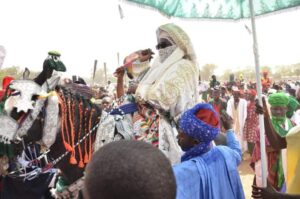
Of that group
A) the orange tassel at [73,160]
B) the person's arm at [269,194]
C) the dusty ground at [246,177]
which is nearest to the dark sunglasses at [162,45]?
the orange tassel at [73,160]

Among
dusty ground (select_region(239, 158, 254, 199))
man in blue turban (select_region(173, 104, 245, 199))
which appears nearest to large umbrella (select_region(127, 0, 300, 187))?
man in blue turban (select_region(173, 104, 245, 199))

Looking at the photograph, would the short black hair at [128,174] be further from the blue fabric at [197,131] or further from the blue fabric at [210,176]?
the blue fabric at [197,131]

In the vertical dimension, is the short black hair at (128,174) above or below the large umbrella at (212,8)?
below

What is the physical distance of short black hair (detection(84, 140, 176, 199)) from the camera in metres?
1.20

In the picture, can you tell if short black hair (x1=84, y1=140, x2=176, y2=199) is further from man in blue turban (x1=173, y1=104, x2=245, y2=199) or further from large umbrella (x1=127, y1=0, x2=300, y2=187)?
large umbrella (x1=127, y1=0, x2=300, y2=187)

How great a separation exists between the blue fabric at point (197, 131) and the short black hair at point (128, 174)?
4.08 ft

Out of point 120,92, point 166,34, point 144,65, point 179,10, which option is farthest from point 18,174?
point 179,10

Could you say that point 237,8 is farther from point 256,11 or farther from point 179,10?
point 179,10

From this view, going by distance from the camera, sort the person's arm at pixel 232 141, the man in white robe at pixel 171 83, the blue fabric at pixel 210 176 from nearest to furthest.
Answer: the blue fabric at pixel 210 176, the person's arm at pixel 232 141, the man in white robe at pixel 171 83

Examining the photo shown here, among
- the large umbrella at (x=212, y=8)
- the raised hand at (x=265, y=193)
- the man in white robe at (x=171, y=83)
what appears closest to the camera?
the raised hand at (x=265, y=193)

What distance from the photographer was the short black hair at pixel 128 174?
1195 millimetres

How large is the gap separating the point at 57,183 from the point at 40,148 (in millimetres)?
496

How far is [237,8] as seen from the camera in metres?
3.46

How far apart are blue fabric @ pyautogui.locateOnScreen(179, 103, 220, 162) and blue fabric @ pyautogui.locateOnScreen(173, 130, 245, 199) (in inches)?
2.2
